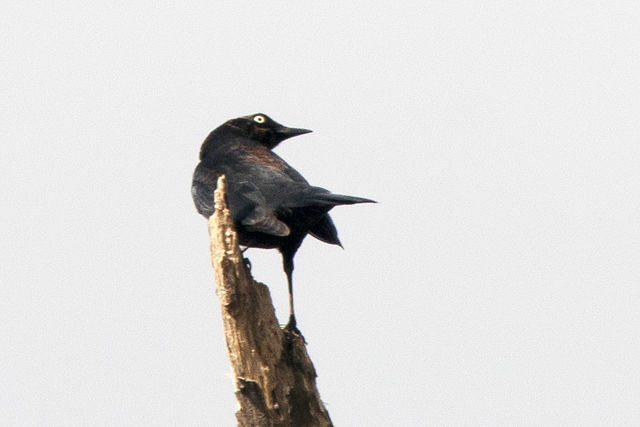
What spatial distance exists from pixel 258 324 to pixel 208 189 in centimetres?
211

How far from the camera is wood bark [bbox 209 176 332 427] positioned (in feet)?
18.5

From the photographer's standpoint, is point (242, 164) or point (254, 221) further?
point (242, 164)

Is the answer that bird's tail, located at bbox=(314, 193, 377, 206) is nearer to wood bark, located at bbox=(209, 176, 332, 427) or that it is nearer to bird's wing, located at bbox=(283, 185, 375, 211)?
bird's wing, located at bbox=(283, 185, 375, 211)

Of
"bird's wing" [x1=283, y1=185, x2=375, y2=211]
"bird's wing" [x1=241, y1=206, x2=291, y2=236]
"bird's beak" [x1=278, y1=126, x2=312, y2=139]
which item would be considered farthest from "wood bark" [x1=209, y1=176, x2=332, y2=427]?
"bird's beak" [x1=278, y1=126, x2=312, y2=139]

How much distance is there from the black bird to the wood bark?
0.99 m

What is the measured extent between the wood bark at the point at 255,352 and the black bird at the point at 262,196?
0.99 m

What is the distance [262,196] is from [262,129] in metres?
1.72

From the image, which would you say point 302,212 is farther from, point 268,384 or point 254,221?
point 268,384

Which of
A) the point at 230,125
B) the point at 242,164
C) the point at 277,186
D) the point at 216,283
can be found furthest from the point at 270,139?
the point at 216,283

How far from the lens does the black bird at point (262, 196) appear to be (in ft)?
22.5

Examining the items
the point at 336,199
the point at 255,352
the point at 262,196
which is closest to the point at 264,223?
the point at 262,196

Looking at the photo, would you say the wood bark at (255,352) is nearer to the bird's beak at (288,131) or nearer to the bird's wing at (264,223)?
the bird's wing at (264,223)

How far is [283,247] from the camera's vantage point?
24.1 feet

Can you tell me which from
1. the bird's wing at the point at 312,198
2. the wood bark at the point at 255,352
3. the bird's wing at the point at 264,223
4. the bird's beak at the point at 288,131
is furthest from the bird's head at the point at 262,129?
the wood bark at the point at 255,352
